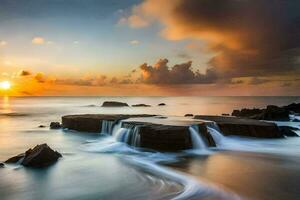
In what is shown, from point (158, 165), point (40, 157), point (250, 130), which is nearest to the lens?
point (40, 157)

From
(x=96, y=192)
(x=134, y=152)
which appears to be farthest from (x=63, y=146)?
(x=96, y=192)

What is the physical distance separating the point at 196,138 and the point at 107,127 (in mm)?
7702

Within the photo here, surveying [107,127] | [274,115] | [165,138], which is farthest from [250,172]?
[274,115]

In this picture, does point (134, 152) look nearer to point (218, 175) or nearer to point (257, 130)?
point (218, 175)

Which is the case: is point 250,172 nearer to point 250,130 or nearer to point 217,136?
point 217,136

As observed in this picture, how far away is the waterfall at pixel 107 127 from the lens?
73.2 ft

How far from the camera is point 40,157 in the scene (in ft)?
43.2

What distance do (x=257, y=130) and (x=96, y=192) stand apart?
46.1ft

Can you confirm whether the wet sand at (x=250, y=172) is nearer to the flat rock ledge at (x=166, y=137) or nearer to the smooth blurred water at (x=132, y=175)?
the smooth blurred water at (x=132, y=175)

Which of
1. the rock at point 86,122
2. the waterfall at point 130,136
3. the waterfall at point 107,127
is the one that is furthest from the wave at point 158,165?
the rock at point 86,122

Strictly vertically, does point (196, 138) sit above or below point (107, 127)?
below

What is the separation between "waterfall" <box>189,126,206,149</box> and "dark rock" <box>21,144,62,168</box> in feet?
23.0

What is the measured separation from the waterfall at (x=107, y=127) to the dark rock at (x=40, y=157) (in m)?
8.22

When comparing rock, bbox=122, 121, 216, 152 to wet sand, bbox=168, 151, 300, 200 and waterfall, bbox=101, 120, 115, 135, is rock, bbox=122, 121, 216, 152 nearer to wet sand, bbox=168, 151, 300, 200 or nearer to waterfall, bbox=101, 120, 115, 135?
wet sand, bbox=168, 151, 300, 200
